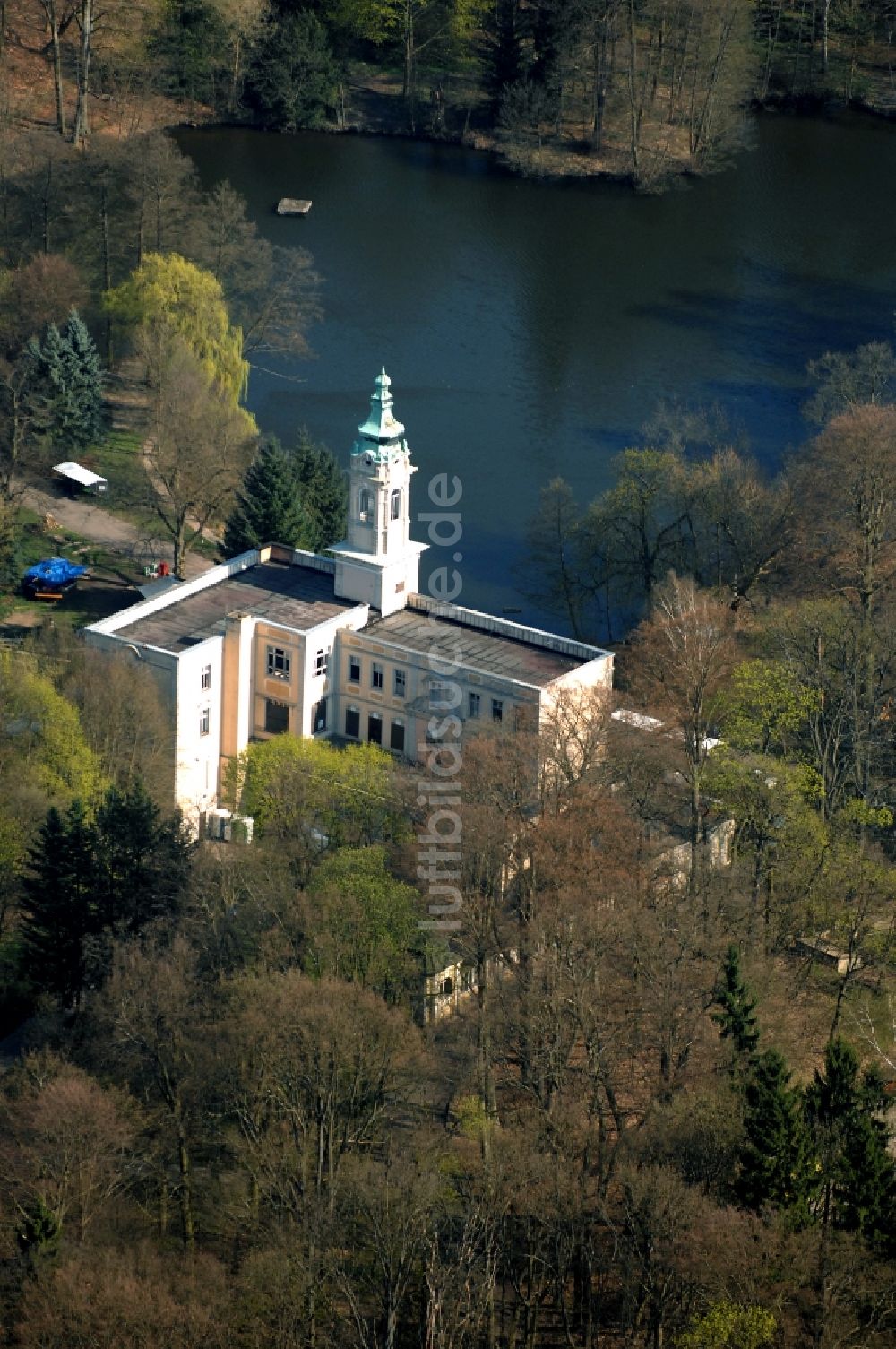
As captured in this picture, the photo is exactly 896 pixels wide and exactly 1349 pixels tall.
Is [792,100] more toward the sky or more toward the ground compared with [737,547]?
more toward the sky

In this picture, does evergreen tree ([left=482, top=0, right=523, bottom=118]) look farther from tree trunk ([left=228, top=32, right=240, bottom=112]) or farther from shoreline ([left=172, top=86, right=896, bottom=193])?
tree trunk ([left=228, top=32, right=240, bottom=112])

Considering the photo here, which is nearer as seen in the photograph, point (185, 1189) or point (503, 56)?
point (185, 1189)

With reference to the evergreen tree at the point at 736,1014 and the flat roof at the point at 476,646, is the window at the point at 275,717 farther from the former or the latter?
the evergreen tree at the point at 736,1014

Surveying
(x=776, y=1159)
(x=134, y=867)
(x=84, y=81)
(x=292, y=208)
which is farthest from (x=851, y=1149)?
(x=84, y=81)

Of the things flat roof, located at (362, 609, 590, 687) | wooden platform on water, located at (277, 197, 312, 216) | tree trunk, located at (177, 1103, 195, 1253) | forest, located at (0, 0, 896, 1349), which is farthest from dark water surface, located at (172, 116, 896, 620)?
tree trunk, located at (177, 1103, 195, 1253)

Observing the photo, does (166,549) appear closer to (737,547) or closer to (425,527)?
(425,527)

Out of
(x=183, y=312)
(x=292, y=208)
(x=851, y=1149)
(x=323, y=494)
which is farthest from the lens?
(x=292, y=208)

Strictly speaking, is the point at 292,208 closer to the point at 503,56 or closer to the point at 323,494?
the point at 503,56

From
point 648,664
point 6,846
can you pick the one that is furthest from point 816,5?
point 6,846
